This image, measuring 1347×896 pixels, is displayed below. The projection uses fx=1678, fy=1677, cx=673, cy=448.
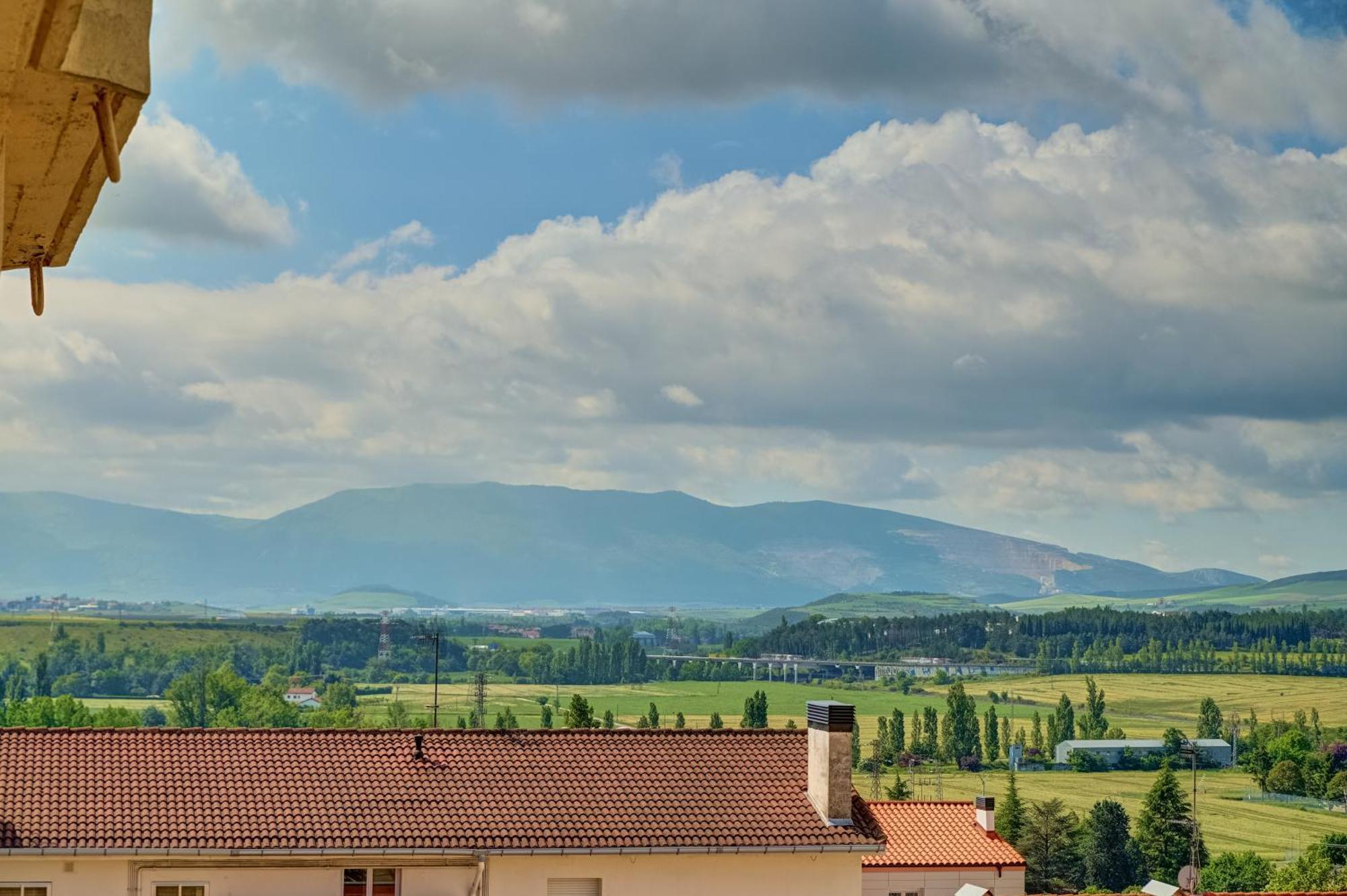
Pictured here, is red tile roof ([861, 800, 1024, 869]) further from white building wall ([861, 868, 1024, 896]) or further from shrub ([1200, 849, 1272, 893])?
shrub ([1200, 849, 1272, 893])

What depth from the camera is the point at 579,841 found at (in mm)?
25328

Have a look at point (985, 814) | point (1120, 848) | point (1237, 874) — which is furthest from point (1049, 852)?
point (985, 814)

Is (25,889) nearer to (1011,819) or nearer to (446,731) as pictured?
(446,731)

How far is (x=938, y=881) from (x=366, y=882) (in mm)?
23025

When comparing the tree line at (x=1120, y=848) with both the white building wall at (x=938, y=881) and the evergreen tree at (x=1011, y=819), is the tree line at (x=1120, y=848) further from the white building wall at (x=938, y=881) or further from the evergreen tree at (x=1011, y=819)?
the white building wall at (x=938, y=881)

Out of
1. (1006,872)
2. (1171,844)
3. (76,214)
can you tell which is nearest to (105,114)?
(76,214)

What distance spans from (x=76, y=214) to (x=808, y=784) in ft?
74.5

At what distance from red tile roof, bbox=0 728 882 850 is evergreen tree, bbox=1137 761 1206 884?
127 metres

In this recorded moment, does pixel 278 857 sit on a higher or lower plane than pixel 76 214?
lower

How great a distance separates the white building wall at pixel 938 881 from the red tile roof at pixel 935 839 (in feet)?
0.57

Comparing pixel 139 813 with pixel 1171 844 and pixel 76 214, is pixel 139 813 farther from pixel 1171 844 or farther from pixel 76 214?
pixel 1171 844

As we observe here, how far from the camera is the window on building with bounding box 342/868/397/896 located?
2503 cm

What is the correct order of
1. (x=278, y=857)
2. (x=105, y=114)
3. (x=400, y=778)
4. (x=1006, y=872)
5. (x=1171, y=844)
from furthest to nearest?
(x=1171, y=844) → (x=1006, y=872) → (x=400, y=778) → (x=278, y=857) → (x=105, y=114)

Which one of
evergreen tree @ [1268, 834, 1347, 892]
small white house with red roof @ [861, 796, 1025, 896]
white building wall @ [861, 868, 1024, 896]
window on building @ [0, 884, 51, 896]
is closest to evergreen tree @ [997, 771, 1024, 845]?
evergreen tree @ [1268, 834, 1347, 892]
